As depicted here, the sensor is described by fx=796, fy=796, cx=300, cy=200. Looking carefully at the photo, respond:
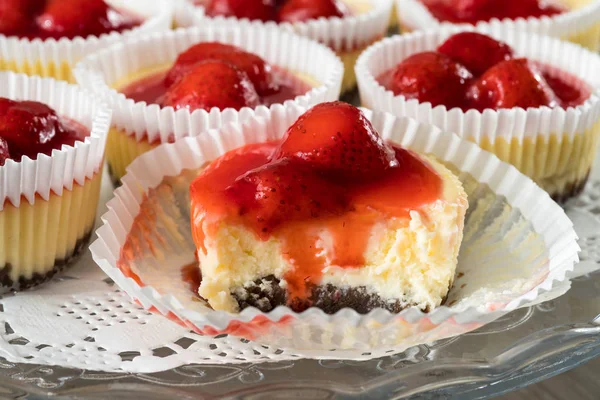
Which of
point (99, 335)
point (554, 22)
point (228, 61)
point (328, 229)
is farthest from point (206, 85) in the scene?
point (554, 22)

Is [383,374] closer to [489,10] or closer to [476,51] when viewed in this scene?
[476,51]

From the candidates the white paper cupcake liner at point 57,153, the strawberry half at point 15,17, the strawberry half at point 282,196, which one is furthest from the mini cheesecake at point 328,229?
the strawberry half at point 15,17

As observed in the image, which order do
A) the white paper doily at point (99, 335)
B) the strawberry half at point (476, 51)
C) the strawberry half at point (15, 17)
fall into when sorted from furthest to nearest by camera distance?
the strawberry half at point (15, 17) → the strawberry half at point (476, 51) → the white paper doily at point (99, 335)

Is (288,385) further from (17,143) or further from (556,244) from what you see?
(17,143)

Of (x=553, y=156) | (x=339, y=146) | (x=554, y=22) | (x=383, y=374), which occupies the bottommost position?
(x=383, y=374)

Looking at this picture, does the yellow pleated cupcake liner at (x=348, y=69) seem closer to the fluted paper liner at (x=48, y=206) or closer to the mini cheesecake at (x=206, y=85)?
the mini cheesecake at (x=206, y=85)

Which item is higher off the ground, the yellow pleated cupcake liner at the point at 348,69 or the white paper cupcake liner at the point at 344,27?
the white paper cupcake liner at the point at 344,27

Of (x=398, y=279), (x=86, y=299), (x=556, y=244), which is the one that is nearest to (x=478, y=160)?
(x=556, y=244)

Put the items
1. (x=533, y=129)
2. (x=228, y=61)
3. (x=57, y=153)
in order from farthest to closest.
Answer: (x=228, y=61), (x=533, y=129), (x=57, y=153)
